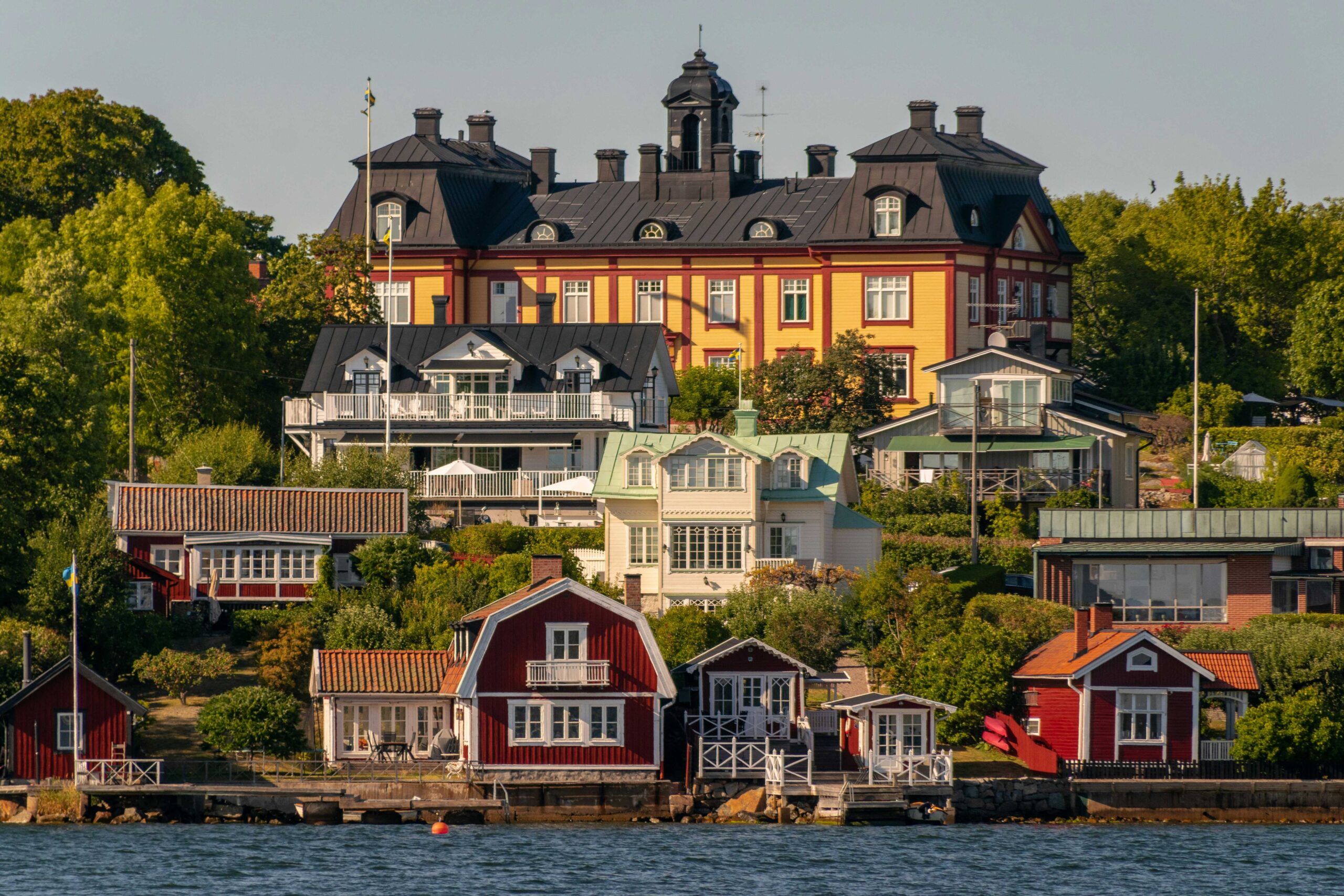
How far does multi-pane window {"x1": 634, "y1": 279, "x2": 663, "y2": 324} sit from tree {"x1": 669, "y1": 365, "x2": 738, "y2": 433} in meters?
6.90

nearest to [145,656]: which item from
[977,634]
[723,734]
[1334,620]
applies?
[723,734]

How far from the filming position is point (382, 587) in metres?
69.2

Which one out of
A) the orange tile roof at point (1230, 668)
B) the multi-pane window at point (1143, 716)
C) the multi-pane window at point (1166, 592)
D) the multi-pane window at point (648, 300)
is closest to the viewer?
the multi-pane window at point (1143, 716)

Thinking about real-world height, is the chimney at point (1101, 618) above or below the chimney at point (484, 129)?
below

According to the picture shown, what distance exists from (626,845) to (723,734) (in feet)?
19.1

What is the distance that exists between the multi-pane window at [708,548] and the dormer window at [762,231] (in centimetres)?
2698

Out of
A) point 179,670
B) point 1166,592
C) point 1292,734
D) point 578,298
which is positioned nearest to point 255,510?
point 179,670

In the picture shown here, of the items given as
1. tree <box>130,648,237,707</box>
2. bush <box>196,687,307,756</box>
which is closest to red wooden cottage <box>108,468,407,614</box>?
tree <box>130,648,237,707</box>

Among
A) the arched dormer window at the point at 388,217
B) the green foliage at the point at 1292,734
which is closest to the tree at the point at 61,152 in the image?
the arched dormer window at the point at 388,217

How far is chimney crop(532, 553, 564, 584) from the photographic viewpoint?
207 feet

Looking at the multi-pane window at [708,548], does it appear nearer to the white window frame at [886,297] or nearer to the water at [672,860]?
the water at [672,860]

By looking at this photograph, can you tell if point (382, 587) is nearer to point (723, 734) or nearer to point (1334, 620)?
point (723, 734)

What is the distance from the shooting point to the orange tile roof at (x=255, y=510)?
71.8 meters

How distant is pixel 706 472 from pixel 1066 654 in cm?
1291
